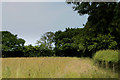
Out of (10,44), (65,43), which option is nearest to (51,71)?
(65,43)

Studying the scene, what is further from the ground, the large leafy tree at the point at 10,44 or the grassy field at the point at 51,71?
the large leafy tree at the point at 10,44

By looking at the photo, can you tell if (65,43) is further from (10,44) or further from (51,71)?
(51,71)

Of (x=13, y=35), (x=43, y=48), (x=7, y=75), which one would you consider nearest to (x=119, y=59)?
(x=7, y=75)

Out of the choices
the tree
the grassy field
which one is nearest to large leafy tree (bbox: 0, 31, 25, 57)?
the tree

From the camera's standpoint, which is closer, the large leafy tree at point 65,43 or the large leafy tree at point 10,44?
the large leafy tree at point 10,44

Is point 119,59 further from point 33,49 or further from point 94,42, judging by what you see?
point 33,49

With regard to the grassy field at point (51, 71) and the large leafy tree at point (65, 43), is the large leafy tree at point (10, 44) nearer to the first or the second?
the large leafy tree at point (65, 43)

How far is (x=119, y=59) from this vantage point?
271 inches

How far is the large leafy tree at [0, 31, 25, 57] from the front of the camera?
32628 mm

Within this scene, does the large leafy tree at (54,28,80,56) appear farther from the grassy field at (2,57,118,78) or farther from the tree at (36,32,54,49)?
the grassy field at (2,57,118,78)

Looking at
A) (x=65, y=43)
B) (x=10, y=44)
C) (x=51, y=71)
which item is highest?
(x=65, y=43)

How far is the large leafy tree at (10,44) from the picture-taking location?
3263 centimetres

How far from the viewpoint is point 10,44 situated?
3394 centimetres

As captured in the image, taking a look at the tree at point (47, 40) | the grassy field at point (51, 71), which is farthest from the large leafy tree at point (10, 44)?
the grassy field at point (51, 71)
